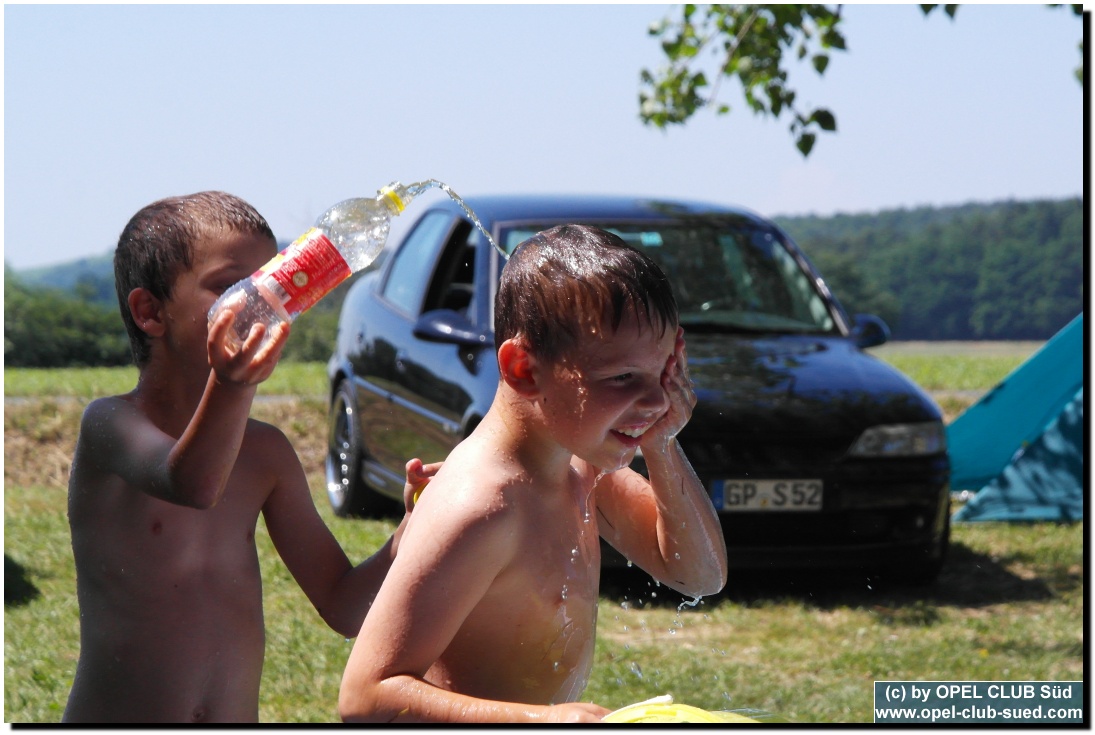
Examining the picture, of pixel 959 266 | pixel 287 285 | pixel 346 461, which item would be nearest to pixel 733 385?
pixel 346 461

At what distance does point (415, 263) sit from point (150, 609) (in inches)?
173

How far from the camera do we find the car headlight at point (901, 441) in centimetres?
557

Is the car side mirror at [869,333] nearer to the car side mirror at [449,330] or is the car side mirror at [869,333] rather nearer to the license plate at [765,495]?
the license plate at [765,495]

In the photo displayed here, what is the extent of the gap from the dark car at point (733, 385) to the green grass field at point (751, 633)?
27 cm

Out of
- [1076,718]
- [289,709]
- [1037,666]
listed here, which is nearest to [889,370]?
[1037,666]

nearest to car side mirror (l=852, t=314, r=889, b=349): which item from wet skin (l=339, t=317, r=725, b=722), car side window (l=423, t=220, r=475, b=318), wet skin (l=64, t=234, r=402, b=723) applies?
car side window (l=423, t=220, r=475, b=318)

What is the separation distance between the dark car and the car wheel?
1cm

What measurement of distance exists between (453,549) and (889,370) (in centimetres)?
469

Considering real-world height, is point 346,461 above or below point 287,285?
below

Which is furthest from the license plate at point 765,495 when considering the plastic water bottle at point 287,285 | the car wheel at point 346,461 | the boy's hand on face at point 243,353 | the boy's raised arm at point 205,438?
the boy's hand on face at point 243,353

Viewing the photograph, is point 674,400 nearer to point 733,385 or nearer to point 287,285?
point 287,285

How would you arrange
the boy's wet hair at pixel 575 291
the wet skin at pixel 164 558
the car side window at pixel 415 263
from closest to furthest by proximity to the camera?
the boy's wet hair at pixel 575 291 < the wet skin at pixel 164 558 < the car side window at pixel 415 263

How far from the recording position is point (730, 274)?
20.9ft

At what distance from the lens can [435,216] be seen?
666cm
